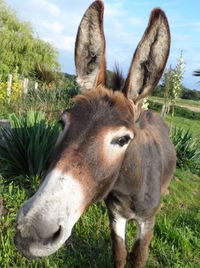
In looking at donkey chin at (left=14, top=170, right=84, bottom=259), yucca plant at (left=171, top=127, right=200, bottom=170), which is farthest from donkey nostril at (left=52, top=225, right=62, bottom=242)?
yucca plant at (left=171, top=127, right=200, bottom=170)

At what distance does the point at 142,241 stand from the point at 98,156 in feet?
4.89

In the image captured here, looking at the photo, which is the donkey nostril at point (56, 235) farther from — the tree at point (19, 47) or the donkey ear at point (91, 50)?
the tree at point (19, 47)

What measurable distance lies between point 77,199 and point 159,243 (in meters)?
2.36

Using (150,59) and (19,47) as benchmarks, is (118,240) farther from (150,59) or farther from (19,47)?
(19,47)

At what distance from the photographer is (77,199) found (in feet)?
4.48

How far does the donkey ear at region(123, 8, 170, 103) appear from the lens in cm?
168

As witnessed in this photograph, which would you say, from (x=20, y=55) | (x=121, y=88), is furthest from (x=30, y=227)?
(x=20, y=55)

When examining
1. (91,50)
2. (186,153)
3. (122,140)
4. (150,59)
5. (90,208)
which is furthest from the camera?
(186,153)

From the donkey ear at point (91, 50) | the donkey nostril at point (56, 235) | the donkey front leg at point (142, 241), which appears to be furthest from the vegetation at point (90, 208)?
the donkey nostril at point (56, 235)

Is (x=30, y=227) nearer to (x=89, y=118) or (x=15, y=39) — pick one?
(x=89, y=118)

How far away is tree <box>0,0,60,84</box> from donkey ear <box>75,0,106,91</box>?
19.2 m

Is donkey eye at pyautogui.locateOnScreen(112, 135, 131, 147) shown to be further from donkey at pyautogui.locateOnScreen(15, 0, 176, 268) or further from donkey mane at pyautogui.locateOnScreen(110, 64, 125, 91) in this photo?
donkey mane at pyautogui.locateOnScreen(110, 64, 125, 91)

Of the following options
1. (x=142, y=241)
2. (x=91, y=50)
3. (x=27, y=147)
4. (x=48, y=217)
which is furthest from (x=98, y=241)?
(x=91, y=50)

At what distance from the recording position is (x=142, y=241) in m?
2.57
